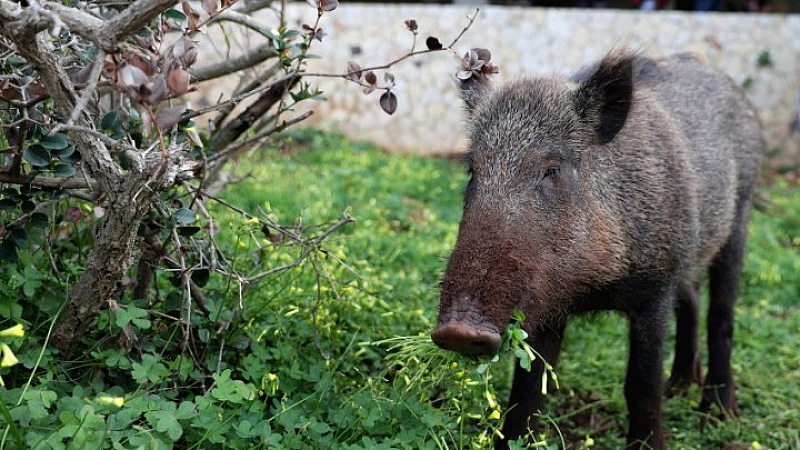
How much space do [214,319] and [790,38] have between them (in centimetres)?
1062

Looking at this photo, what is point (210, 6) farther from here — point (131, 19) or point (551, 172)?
point (551, 172)

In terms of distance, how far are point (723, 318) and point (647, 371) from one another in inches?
52.1

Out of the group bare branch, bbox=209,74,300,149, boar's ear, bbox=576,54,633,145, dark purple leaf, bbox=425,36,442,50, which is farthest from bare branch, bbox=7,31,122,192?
boar's ear, bbox=576,54,633,145

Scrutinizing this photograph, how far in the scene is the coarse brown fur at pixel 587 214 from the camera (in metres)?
3.05

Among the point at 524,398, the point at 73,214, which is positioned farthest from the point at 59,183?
the point at 524,398

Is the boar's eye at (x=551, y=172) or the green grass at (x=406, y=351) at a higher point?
the boar's eye at (x=551, y=172)

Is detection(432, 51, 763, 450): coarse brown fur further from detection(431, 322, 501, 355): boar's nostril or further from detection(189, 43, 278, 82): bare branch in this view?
detection(189, 43, 278, 82): bare branch

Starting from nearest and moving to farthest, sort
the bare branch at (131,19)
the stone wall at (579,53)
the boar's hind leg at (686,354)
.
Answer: the bare branch at (131,19) → the boar's hind leg at (686,354) → the stone wall at (579,53)

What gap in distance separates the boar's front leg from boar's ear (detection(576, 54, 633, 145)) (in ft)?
2.64

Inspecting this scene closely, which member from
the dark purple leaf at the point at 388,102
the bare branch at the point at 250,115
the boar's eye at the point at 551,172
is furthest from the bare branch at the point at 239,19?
the boar's eye at the point at 551,172

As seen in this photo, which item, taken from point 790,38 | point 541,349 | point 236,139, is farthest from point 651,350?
point 790,38

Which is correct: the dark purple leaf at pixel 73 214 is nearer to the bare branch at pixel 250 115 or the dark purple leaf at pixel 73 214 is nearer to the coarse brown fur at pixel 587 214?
the bare branch at pixel 250 115

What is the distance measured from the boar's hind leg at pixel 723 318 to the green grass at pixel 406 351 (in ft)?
0.42

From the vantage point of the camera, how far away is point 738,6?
14641mm
